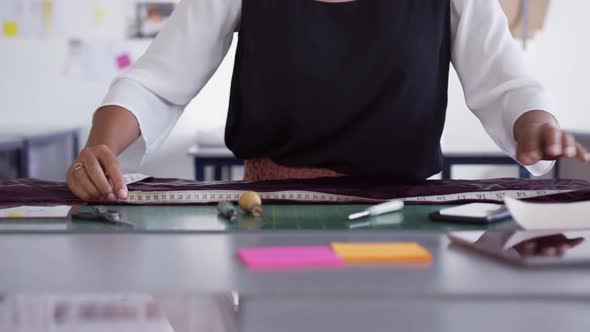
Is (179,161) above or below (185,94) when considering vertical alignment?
below

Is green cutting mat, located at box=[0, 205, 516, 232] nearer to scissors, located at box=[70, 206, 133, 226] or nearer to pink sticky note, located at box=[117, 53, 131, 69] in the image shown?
scissors, located at box=[70, 206, 133, 226]

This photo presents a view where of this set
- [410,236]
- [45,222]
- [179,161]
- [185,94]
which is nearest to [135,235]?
[45,222]

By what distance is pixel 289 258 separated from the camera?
0.75 metres

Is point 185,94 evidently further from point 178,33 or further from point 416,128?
point 416,128

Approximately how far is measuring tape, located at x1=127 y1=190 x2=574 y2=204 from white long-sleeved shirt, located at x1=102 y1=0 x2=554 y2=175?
0.22m

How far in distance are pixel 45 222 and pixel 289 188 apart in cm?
42

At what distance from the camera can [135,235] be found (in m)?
0.93

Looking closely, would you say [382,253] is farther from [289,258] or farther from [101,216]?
[101,216]

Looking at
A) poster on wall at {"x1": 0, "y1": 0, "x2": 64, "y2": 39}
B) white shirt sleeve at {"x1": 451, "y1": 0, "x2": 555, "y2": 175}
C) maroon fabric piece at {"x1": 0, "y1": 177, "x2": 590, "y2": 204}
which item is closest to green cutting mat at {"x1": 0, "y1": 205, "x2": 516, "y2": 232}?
maroon fabric piece at {"x1": 0, "y1": 177, "x2": 590, "y2": 204}

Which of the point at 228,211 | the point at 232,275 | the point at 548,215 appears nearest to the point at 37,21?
the point at 228,211

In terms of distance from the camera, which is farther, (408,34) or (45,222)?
(408,34)

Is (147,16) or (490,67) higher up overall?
(147,16)

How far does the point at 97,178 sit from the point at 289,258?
0.53 metres

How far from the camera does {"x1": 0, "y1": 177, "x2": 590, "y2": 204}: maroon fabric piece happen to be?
4.01 feet
